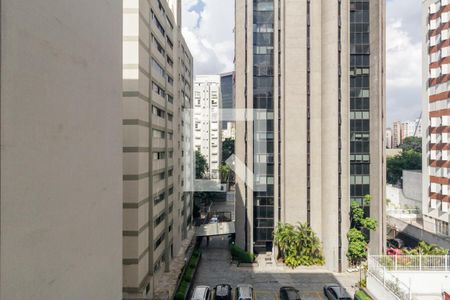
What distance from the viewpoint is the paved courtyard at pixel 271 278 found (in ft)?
65.9

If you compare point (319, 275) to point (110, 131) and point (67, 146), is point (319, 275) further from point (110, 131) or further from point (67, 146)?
point (67, 146)

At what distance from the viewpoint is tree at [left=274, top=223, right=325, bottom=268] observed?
78.7 ft

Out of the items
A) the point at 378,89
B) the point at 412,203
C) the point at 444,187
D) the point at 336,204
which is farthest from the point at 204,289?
the point at 412,203

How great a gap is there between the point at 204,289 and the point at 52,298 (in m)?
14.3

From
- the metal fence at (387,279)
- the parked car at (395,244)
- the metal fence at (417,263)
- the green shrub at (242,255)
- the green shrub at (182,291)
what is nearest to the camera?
the metal fence at (387,279)

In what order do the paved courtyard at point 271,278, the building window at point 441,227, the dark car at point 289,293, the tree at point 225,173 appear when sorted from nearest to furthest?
the dark car at point 289,293 → the paved courtyard at point 271,278 → the building window at point 441,227 → the tree at point 225,173

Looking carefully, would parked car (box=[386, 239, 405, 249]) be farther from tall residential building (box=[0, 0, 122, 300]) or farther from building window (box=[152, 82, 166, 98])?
tall residential building (box=[0, 0, 122, 300])

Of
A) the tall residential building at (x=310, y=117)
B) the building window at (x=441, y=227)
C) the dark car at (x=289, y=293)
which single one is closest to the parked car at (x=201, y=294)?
the dark car at (x=289, y=293)

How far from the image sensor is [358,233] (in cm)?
2372

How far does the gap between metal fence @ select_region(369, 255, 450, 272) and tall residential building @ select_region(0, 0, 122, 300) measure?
1560 centimetres

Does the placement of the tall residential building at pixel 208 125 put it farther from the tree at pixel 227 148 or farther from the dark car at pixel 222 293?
the dark car at pixel 222 293

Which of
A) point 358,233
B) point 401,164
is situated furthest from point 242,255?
point 401,164

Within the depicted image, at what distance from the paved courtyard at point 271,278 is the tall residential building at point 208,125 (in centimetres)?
3230

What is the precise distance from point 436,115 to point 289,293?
83.8ft
